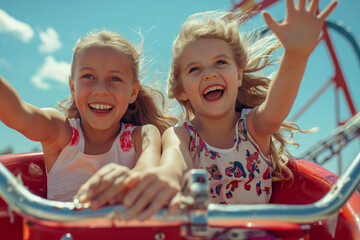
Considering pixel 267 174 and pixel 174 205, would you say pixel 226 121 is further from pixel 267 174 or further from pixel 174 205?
pixel 174 205

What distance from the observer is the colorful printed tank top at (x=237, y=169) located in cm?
127

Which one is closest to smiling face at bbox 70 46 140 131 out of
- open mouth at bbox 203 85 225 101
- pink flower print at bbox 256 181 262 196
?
open mouth at bbox 203 85 225 101

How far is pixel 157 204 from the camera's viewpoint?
523 mm

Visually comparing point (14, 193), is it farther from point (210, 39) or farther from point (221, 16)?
point (221, 16)

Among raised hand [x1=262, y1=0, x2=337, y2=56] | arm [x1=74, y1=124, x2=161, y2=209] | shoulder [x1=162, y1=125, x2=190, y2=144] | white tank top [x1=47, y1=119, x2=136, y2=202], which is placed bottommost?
arm [x1=74, y1=124, x2=161, y2=209]

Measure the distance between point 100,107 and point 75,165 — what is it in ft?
0.80

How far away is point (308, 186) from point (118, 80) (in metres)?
0.83

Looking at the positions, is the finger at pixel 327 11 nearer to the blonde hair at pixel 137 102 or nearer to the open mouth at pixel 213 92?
the open mouth at pixel 213 92

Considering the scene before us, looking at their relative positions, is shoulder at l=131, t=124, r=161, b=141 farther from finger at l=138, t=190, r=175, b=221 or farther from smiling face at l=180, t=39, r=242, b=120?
finger at l=138, t=190, r=175, b=221

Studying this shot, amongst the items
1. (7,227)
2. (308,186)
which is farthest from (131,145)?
(308,186)

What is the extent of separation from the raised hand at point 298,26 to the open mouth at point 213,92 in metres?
0.40

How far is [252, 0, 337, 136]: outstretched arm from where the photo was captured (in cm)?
94

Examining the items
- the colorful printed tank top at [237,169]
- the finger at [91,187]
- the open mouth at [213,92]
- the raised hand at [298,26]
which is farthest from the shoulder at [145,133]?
the finger at [91,187]

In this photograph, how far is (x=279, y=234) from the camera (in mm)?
602
